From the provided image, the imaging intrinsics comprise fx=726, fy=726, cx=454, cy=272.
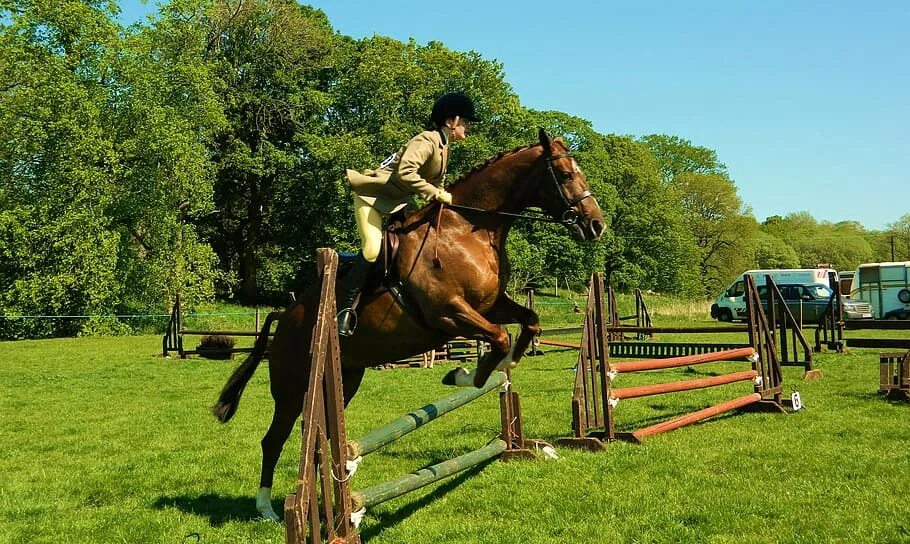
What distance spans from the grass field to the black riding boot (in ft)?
4.92

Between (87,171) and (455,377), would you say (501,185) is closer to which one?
(455,377)

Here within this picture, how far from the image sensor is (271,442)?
5945mm

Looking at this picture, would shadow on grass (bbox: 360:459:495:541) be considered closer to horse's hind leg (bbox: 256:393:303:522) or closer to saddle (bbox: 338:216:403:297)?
horse's hind leg (bbox: 256:393:303:522)

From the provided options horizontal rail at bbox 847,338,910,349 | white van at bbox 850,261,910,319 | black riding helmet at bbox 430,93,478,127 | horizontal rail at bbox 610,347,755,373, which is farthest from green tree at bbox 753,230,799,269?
black riding helmet at bbox 430,93,478,127

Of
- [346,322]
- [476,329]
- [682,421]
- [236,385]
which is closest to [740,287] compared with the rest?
[682,421]

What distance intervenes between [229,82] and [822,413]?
3670 centimetres

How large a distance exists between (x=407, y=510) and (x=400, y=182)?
2.60 m

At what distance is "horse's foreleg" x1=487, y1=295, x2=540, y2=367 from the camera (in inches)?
220

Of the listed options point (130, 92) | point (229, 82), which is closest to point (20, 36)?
point (130, 92)

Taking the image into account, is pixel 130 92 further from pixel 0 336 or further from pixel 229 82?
pixel 0 336

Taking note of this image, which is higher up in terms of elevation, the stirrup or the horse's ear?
the horse's ear

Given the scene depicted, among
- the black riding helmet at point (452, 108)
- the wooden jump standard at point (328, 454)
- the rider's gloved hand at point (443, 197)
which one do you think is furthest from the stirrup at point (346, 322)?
the black riding helmet at point (452, 108)

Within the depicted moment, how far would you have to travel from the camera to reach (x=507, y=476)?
668cm

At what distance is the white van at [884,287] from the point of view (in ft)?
110
